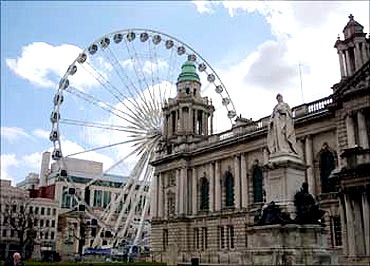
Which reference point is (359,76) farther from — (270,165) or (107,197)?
(107,197)

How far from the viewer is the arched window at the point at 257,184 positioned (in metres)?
48.1

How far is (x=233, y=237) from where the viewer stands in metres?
50.1

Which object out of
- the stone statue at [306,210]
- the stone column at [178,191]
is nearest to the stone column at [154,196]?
the stone column at [178,191]

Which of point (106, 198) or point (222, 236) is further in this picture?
point (106, 198)

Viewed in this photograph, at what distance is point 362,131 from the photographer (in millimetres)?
35750

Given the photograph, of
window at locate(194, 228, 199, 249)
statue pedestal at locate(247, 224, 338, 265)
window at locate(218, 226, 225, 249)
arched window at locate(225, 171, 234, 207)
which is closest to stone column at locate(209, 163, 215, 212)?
arched window at locate(225, 171, 234, 207)

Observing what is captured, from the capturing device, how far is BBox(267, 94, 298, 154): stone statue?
20891 mm

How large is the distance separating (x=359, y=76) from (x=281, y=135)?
61.0 ft

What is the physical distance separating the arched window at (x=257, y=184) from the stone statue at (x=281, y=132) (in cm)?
2744

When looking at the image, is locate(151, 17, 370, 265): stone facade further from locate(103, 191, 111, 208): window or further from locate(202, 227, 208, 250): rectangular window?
locate(103, 191, 111, 208): window

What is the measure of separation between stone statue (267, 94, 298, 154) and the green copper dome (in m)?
45.6

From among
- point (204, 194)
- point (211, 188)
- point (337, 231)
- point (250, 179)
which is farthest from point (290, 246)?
point (204, 194)

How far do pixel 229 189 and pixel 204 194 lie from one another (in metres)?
4.85

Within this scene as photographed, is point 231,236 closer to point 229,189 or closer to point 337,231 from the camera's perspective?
point 229,189
